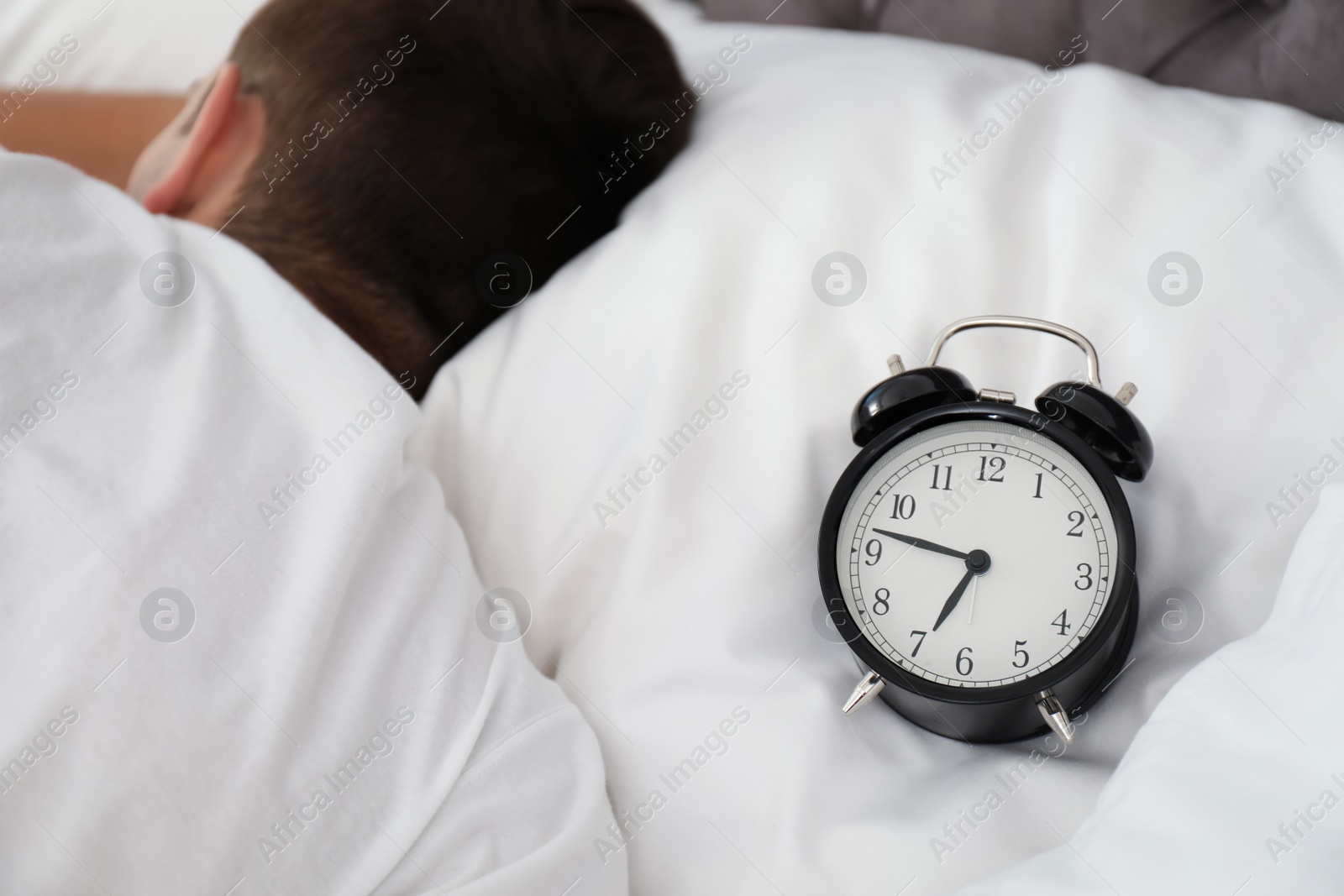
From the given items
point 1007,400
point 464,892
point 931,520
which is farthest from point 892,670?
point 464,892

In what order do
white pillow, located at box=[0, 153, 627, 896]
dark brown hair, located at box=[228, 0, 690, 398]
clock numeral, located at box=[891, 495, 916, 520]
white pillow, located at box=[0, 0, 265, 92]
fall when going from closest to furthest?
white pillow, located at box=[0, 153, 627, 896] → clock numeral, located at box=[891, 495, 916, 520] → dark brown hair, located at box=[228, 0, 690, 398] → white pillow, located at box=[0, 0, 265, 92]

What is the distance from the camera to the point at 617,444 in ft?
2.83

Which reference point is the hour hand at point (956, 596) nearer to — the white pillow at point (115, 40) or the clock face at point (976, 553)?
the clock face at point (976, 553)

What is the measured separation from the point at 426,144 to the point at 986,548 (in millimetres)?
674

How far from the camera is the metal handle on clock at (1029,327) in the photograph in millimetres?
725

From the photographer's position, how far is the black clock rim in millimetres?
657

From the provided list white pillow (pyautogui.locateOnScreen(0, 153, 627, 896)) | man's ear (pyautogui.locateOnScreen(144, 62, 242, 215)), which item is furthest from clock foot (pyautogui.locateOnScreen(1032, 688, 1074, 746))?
man's ear (pyautogui.locateOnScreen(144, 62, 242, 215))

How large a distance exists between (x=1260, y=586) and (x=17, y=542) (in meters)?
0.92

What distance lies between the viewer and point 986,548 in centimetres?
70

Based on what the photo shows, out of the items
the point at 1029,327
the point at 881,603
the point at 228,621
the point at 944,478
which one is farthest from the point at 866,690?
the point at 228,621

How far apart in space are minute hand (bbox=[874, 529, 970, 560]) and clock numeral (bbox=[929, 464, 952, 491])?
44 millimetres

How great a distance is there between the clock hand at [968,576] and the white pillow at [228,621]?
30cm

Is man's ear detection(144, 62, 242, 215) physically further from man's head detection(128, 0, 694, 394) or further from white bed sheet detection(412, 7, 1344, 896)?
white bed sheet detection(412, 7, 1344, 896)

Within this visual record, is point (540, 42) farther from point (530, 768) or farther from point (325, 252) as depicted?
point (530, 768)
